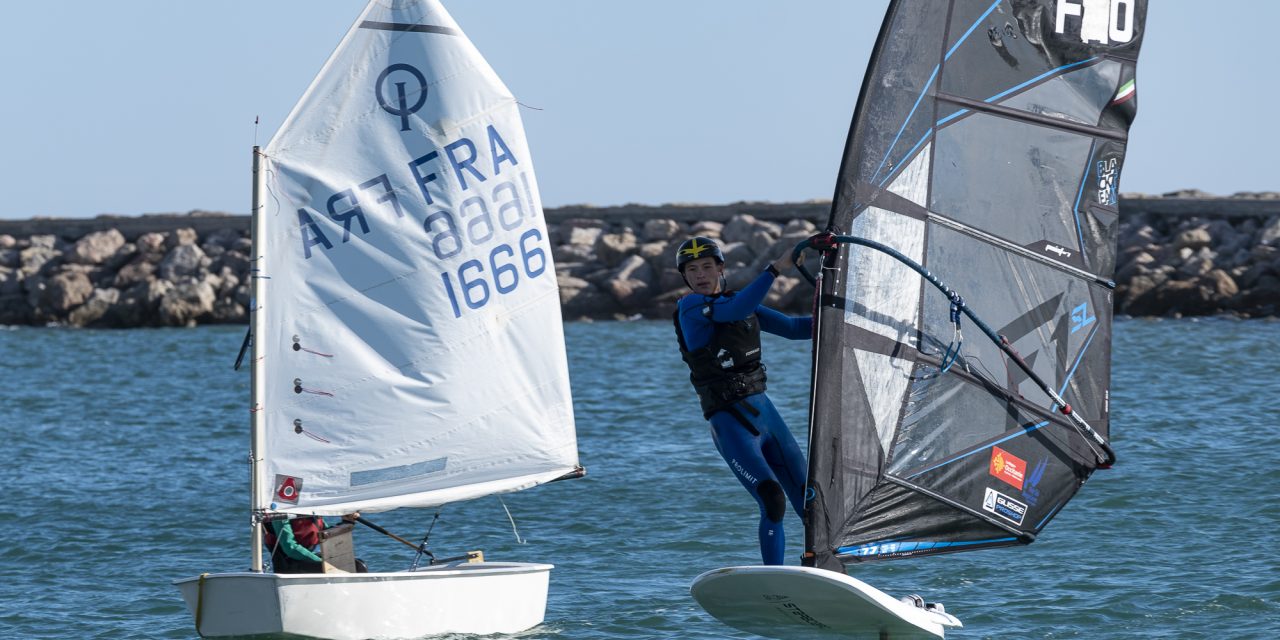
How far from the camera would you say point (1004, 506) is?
805 centimetres

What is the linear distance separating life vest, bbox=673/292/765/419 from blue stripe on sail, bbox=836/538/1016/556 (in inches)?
43.2

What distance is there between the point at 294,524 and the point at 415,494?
75 centimetres

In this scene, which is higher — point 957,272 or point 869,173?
point 869,173

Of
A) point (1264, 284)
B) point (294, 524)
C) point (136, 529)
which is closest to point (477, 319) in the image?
point (294, 524)

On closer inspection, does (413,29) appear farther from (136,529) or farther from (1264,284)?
(1264,284)

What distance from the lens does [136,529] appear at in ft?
45.6

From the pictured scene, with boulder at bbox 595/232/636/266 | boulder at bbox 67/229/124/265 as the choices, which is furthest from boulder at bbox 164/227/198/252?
boulder at bbox 595/232/636/266

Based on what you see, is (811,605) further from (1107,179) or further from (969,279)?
(1107,179)

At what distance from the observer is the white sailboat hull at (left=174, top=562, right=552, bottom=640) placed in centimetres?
855

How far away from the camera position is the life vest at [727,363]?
820 centimetres

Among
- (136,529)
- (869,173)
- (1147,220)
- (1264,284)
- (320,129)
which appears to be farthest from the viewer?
(1147,220)

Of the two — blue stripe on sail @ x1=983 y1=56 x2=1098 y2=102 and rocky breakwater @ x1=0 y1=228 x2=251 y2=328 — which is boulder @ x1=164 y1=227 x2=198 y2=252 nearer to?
rocky breakwater @ x1=0 y1=228 x2=251 y2=328

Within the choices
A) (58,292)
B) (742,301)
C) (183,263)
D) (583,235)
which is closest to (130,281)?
(183,263)

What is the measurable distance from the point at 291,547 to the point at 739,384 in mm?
2851
